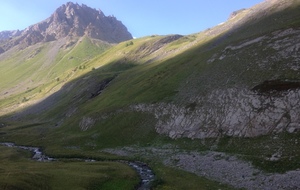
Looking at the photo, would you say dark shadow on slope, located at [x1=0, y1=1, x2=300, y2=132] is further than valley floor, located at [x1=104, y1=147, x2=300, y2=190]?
Yes

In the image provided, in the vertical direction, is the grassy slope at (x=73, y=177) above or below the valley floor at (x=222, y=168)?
above

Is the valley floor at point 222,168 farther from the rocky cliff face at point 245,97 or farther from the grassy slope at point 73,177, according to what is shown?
the grassy slope at point 73,177

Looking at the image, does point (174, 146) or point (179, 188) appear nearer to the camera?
point (179, 188)

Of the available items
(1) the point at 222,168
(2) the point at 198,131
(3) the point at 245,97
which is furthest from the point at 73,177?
(3) the point at 245,97

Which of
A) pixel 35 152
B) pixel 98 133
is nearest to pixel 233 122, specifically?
pixel 98 133

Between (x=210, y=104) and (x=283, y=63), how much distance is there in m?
19.9

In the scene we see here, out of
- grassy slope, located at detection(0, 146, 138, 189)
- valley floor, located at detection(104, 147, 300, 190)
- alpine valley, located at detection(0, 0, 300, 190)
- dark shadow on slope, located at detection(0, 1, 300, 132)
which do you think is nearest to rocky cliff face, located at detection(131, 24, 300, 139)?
alpine valley, located at detection(0, 0, 300, 190)

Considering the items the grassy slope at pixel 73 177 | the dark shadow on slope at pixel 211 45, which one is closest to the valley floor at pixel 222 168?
the grassy slope at pixel 73 177

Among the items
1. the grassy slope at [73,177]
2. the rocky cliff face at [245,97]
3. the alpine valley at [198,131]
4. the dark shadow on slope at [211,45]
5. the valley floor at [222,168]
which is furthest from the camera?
the dark shadow on slope at [211,45]

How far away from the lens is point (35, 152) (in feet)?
319

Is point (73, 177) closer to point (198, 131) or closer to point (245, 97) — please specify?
point (198, 131)

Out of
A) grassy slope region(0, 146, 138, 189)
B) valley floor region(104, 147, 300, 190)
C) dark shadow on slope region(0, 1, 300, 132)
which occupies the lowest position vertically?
valley floor region(104, 147, 300, 190)

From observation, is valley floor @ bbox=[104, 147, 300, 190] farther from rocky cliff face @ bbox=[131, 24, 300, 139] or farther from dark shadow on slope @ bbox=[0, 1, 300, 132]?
dark shadow on slope @ bbox=[0, 1, 300, 132]

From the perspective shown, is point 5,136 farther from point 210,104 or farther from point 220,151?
point 220,151
